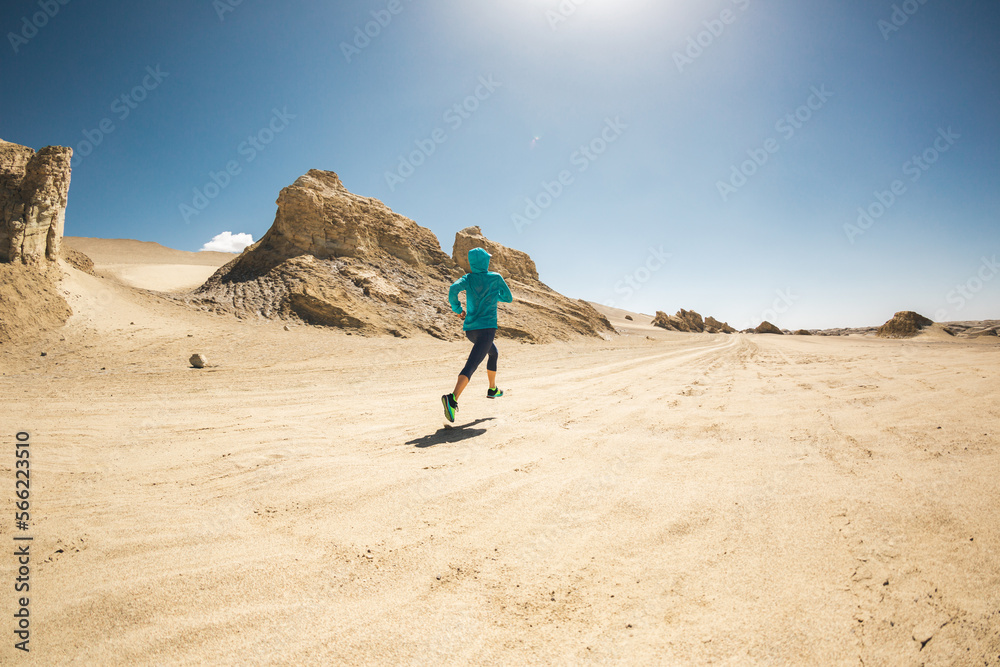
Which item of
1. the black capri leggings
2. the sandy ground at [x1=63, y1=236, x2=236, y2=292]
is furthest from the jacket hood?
the sandy ground at [x1=63, y1=236, x2=236, y2=292]

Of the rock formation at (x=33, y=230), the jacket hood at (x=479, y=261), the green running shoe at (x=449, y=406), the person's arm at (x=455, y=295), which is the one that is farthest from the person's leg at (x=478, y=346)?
the rock formation at (x=33, y=230)

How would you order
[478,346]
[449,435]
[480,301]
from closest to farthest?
[449,435] → [478,346] → [480,301]

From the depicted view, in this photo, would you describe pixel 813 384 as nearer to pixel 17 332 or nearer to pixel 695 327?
pixel 17 332

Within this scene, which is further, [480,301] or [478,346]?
[480,301]

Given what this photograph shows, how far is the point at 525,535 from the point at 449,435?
1.82 meters

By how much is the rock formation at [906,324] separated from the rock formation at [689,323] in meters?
26.1

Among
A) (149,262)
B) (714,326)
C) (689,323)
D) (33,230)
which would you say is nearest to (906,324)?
(689,323)

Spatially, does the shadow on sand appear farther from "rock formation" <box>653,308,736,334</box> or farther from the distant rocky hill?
"rock formation" <box>653,308,736,334</box>

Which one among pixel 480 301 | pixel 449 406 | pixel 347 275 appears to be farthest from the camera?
pixel 347 275

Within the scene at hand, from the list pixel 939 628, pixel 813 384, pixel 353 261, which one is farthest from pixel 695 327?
pixel 939 628

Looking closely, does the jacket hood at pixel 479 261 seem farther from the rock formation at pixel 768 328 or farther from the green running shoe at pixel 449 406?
the rock formation at pixel 768 328

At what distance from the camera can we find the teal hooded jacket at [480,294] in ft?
14.9

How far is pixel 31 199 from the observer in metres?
10.3

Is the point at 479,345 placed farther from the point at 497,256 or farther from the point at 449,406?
the point at 497,256
